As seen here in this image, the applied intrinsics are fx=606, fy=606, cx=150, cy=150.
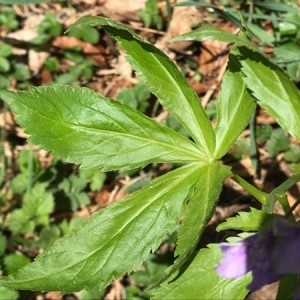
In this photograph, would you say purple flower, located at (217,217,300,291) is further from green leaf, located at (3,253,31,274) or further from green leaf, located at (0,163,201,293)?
green leaf, located at (3,253,31,274)

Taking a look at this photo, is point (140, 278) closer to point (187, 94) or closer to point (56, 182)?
point (56, 182)

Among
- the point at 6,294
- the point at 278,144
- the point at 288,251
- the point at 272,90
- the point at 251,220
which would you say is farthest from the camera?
the point at 278,144

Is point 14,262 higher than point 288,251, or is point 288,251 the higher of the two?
point 288,251

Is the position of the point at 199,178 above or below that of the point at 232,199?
above

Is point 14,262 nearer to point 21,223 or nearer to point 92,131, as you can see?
point 21,223

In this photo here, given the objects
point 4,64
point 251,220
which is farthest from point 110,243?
point 4,64

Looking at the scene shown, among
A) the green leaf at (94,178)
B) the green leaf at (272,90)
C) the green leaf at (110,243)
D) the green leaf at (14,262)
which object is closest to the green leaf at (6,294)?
the green leaf at (14,262)

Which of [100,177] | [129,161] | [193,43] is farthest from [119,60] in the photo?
[129,161]
